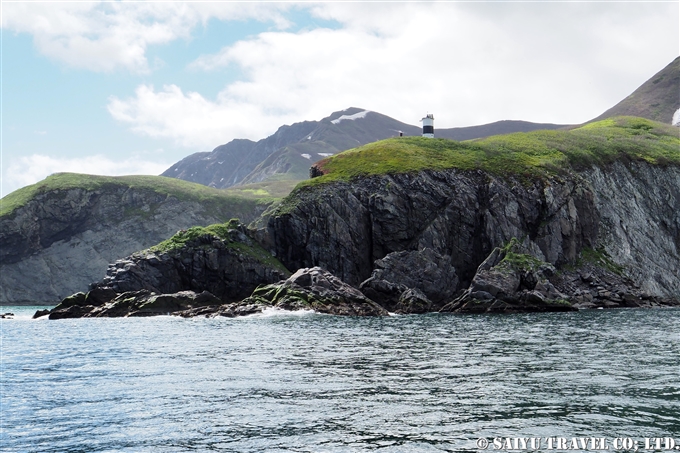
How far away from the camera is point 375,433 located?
2297 cm

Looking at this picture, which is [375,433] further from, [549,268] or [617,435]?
[549,268]

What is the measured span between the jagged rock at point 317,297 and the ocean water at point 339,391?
33.3 meters

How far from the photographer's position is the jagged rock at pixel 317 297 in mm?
92125

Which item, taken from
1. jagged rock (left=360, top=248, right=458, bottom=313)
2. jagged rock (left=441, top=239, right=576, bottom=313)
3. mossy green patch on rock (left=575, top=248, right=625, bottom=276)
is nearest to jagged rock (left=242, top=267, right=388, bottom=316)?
jagged rock (left=360, top=248, right=458, bottom=313)

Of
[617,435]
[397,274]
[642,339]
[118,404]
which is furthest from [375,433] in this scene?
[397,274]

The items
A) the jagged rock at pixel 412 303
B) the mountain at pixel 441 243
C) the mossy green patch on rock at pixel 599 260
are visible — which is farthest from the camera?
the mossy green patch on rock at pixel 599 260

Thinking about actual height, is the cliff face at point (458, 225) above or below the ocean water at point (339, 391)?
above

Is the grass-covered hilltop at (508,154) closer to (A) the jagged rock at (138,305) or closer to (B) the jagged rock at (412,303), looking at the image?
(B) the jagged rock at (412,303)

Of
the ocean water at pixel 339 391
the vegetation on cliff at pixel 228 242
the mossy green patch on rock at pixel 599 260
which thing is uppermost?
the vegetation on cliff at pixel 228 242

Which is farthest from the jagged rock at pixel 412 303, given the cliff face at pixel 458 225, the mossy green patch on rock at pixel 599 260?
the mossy green patch on rock at pixel 599 260

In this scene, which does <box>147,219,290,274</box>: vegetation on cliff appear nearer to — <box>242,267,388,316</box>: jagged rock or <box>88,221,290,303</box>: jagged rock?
<box>88,221,290,303</box>: jagged rock

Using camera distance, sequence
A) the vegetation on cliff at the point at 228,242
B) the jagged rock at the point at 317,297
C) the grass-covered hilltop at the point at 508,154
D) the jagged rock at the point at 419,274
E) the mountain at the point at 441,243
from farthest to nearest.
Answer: the grass-covered hilltop at the point at 508,154
the vegetation on cliff at the point at 228,242
the jagged rock at the point at 419,274
the mountain at the point at 441,243
the jagged rock at the point at 317,297

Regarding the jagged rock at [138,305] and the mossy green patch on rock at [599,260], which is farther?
the mossy green patch on rock at [599,260]

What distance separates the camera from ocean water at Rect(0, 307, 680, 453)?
22734mm
